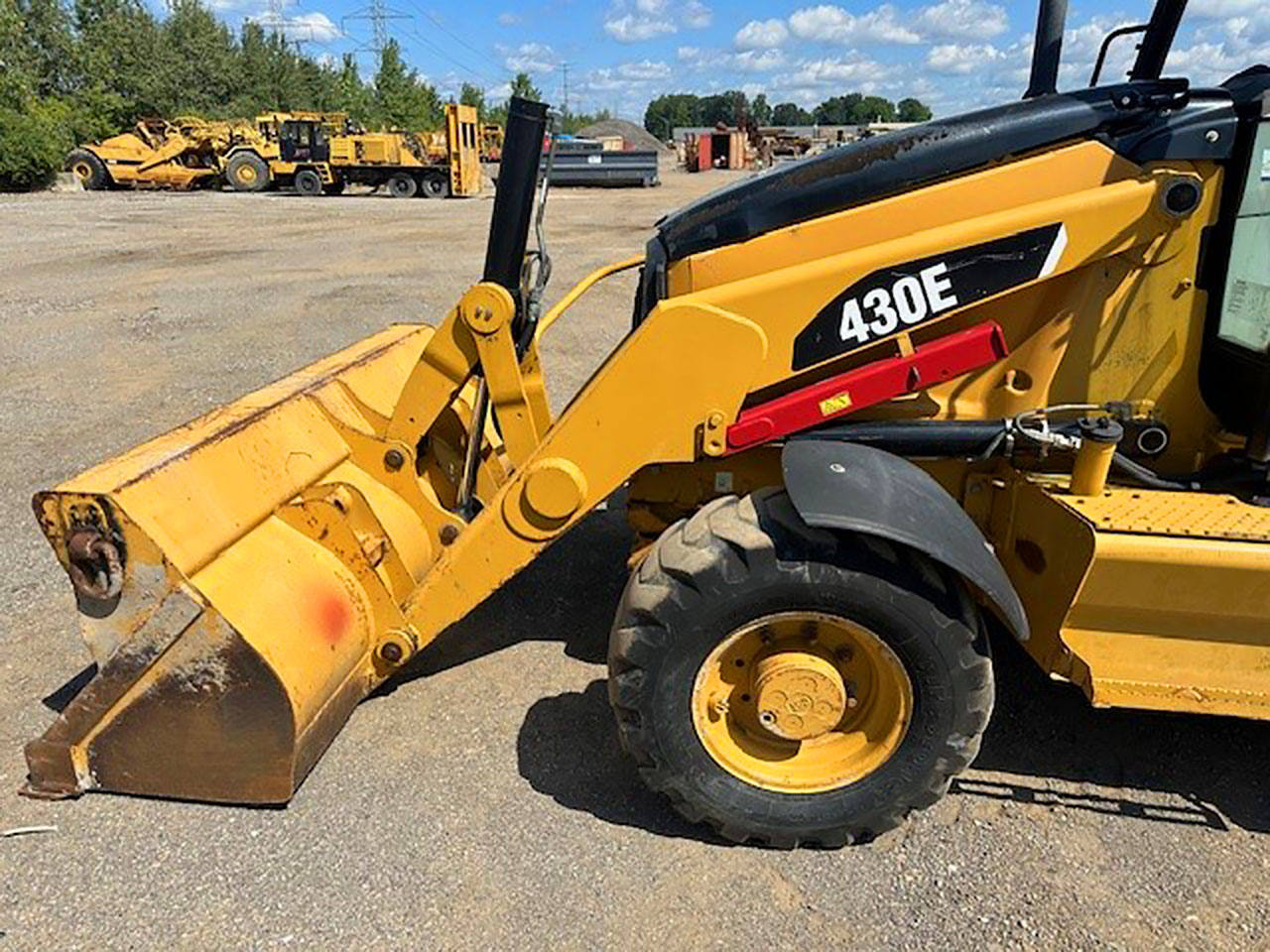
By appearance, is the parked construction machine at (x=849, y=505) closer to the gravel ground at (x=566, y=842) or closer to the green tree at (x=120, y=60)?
the gravel ground at (x=566, y=842)

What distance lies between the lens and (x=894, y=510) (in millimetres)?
2584

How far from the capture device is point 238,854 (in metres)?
2.79

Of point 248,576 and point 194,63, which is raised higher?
point 194,63

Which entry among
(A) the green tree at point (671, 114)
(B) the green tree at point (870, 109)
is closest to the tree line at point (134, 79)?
(B) the green tree at point (870, 109)

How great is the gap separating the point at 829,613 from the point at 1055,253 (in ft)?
4.22

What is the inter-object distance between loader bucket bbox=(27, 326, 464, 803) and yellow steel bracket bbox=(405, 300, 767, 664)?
468mm

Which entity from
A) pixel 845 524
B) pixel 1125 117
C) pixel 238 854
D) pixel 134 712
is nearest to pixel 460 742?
pixel 238 854

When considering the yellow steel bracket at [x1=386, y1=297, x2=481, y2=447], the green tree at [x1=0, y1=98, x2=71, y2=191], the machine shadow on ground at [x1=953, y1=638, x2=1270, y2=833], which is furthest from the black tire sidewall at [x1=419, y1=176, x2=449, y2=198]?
the machine shadow on ground at [x1=953, y1=638, x2=1270, y2=833]

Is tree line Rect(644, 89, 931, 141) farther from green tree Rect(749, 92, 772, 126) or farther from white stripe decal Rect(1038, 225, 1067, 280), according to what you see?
white stripe decal Rect(1038, 225, 1067, 280)

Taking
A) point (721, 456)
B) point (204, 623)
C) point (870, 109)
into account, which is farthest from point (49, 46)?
point (870, 109)

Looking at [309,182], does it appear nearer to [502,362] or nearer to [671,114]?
[502,362]

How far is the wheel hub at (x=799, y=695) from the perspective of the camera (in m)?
2.75

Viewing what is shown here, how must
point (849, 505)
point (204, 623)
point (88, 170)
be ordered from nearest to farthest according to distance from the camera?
1. point (849, 505)
2. point (204, 623)
3. point (88, 170)

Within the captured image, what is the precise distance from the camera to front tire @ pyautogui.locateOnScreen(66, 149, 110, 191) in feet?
102
